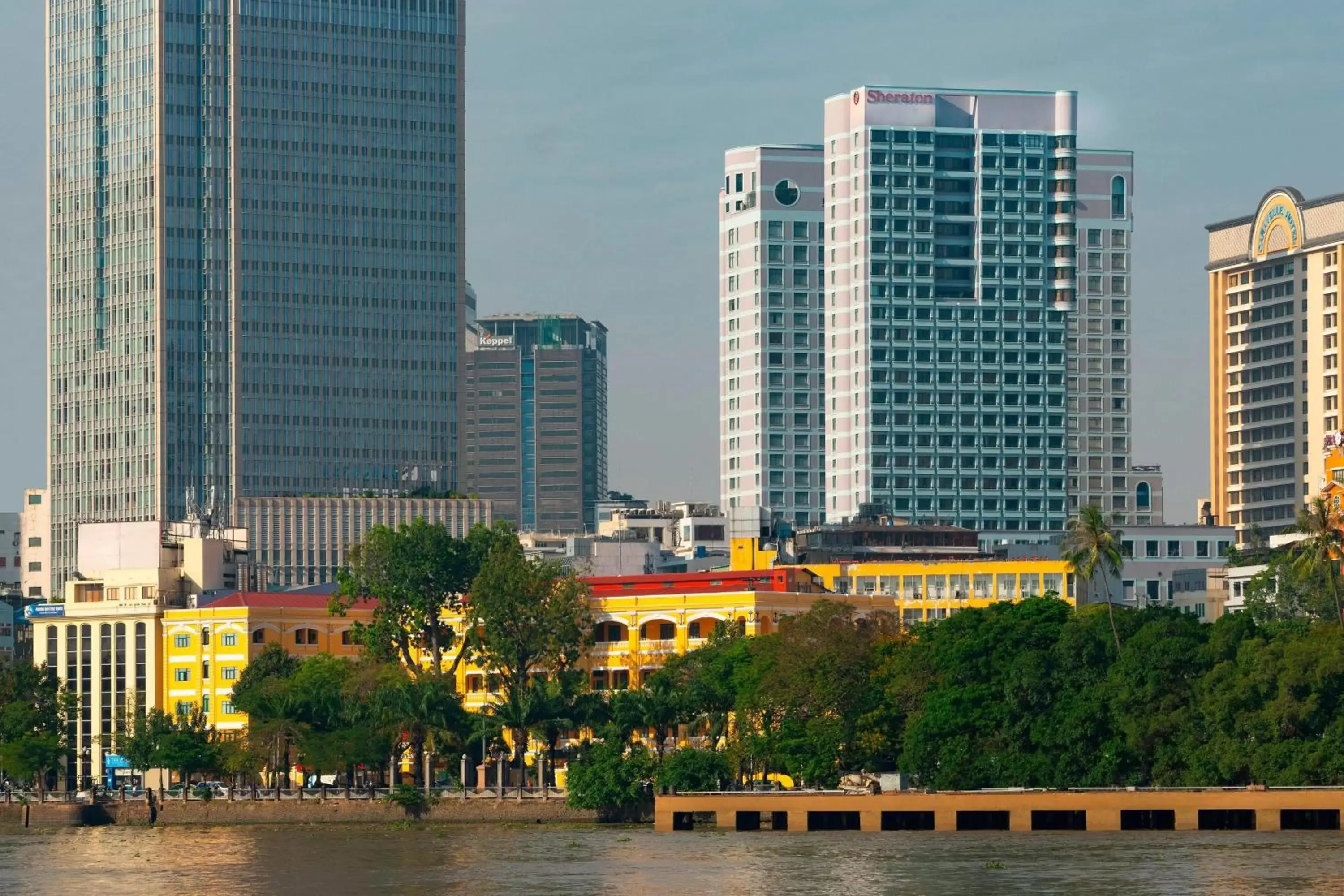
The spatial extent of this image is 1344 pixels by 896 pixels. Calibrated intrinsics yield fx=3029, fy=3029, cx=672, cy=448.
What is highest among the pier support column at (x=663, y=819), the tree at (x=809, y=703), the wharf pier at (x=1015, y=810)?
the tree at (x=809, y=703)

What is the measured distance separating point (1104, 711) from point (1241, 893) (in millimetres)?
50254

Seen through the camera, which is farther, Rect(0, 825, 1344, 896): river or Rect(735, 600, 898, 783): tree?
Rect(735, 600, 898, 783): tree

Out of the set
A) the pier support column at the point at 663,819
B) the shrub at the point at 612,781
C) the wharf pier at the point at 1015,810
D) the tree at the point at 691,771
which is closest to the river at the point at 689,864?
the pier support column at the point at 663,819

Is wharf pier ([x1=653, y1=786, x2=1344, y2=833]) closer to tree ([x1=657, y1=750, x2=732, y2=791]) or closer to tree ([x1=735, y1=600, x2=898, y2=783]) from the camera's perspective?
tree ([x1=657, y1=750, x2=732, y2=791])

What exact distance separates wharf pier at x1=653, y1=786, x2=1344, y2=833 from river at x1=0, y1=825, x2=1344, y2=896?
2486 mm

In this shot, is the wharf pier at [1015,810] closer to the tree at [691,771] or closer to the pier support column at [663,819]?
the pier support column at [663,819]

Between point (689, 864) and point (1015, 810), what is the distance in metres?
30.7

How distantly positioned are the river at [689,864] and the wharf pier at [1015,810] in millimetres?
2486

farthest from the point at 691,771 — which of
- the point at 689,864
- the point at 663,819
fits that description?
the point at 689,864

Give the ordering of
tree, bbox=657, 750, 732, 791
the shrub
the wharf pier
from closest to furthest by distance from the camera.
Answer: the wharf pier, tree, bbox=657, 750, 732, 791, the shrub

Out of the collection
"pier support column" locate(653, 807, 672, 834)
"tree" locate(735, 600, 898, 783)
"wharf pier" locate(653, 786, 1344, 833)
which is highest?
"tree" locate(735, 600, 898, 783)

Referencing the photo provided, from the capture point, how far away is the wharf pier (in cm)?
17038

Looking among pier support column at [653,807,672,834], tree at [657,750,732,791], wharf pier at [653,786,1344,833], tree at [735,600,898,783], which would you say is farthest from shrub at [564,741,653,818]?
tree at [735,600,898,783]

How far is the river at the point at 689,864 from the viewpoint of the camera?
137 meters
